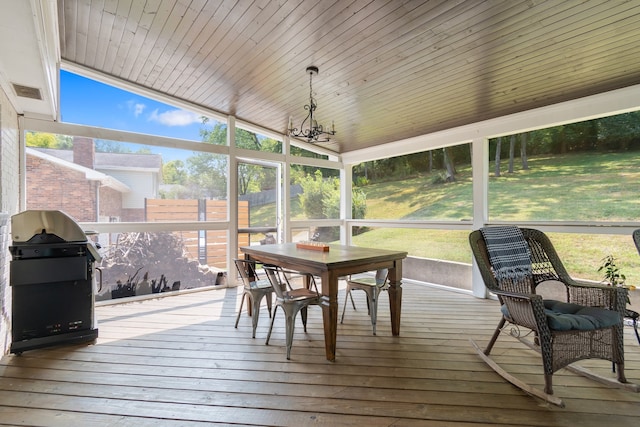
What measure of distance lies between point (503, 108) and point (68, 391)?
4.93 metres

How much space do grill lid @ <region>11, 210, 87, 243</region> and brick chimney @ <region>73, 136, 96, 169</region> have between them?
1.31 meters

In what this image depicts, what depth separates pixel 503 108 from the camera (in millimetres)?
3891

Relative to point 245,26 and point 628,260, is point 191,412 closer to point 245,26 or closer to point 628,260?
point 245,26

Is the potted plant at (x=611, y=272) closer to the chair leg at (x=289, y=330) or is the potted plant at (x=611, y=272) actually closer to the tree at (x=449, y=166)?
the tree at (x=449, y=166)

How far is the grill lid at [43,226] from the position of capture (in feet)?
9.10

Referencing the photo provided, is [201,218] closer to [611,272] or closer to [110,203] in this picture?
[110,203]

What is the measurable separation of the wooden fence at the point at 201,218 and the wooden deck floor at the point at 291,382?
5.02ft

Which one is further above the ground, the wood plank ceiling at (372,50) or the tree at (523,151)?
the wood plank ceiling at (372,50)

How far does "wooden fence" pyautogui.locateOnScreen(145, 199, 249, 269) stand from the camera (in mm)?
4484

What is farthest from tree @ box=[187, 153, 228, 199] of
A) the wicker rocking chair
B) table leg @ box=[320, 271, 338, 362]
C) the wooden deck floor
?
the wicker rocking chair

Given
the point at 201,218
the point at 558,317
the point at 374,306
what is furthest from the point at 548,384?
the point at 201,218

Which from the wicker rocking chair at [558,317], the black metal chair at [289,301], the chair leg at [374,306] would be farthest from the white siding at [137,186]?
the wicker rocking chair at [558,317]

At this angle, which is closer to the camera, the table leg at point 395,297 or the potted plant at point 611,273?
the table leg at point 395,297

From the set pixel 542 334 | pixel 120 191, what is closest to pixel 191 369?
pixel 542 334
